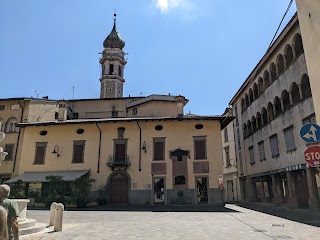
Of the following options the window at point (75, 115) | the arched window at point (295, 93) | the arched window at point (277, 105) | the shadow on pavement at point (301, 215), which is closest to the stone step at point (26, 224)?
the shadow on pavement at point (301, 215)

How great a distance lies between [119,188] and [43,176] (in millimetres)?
6794

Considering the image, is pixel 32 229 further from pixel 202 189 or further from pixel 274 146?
pixel 274 146

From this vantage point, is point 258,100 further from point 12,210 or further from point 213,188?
point 12,210

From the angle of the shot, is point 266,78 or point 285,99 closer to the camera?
point 285,99

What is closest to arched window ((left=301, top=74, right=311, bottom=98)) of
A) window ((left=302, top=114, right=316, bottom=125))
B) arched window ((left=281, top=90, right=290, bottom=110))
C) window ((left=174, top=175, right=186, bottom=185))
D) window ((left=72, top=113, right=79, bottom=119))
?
window ((left=302, top=114, right=316, bottom=125))

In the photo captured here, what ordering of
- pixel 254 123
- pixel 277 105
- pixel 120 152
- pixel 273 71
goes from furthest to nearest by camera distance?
1. pixel 254 123
2. pixel 120 152
3. pixel 273 71
4. pixel 277 105

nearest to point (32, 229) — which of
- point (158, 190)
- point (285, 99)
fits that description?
point (158, 190)

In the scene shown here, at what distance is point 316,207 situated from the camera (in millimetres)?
16125

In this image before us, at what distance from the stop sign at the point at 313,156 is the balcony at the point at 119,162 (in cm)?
1901

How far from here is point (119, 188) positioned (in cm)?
2398

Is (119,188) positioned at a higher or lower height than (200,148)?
lower

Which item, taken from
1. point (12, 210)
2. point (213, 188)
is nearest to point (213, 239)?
point (12, 210)

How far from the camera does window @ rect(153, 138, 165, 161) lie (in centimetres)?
2409

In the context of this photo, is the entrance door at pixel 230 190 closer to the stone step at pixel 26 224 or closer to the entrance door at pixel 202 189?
the entrance door at pixel 202 189
